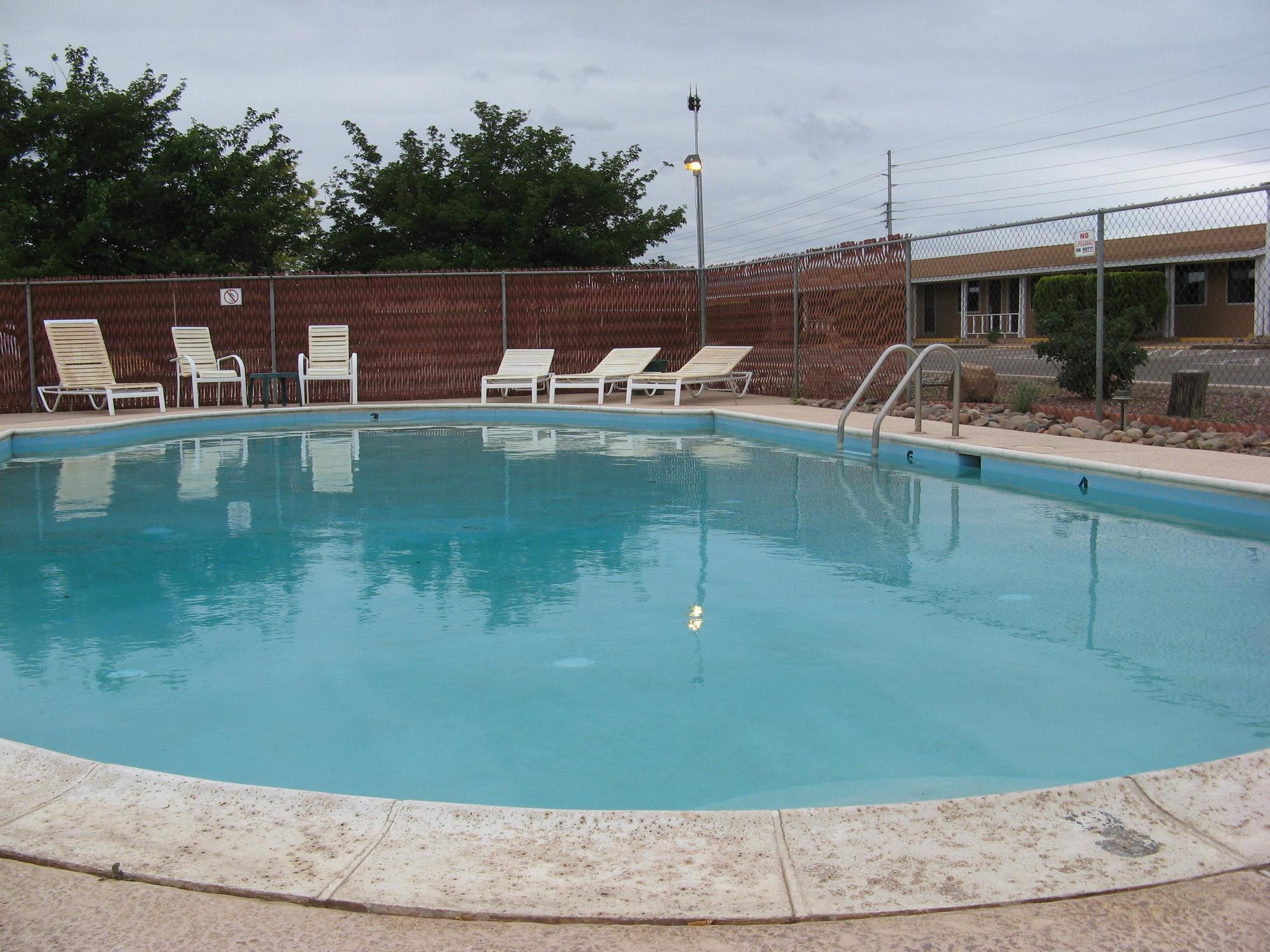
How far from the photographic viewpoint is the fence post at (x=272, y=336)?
1475 cm

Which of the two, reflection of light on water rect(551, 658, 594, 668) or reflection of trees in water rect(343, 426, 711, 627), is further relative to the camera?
reflection of trees in water rect(343, 426, 711, 627)

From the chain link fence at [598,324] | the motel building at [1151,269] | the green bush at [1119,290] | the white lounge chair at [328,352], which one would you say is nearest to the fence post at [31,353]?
the chain link fence at [598,324]

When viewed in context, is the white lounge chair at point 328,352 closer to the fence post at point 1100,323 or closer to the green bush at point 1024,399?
the green bush at point 1024,399

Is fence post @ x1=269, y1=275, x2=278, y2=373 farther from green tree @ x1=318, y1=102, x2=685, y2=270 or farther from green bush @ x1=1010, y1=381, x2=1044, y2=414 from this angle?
green bush @ x1=1010, y1=381, x2=1044, y2=414

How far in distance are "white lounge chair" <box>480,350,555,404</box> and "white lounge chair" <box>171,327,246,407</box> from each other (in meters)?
3.16

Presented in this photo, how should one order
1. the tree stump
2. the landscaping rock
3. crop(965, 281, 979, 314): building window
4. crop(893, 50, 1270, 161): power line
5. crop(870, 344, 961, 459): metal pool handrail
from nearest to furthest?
1. crop(870, 344, 961, 459): metal pool handrail
2. the tree stump
3. the landscaping rock
4. crop(893, 50, 1270, 161): power line
5. crop(965, 281, 979, 314): building window

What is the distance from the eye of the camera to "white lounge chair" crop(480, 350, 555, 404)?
46.7 ft

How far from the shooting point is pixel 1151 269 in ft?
96.3

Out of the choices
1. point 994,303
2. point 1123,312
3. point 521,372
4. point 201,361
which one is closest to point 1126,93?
point 1123,312

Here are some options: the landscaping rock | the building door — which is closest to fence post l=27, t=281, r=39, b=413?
the landscaping rock

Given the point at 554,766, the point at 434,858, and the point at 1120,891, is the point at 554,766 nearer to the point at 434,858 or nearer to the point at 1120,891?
the point at 434,858

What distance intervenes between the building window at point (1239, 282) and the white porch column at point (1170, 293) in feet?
4.01

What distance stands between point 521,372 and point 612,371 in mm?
1344

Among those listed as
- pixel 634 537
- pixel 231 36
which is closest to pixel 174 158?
pixel 231 36
